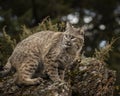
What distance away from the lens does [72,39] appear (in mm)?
11211

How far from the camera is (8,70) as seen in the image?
1125 cm

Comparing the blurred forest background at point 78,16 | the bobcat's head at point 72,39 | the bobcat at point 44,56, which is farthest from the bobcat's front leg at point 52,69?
the blurred forest background at point 78,16

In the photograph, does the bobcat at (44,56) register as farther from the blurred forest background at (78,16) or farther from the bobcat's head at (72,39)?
the blurred forest background at (78,16)

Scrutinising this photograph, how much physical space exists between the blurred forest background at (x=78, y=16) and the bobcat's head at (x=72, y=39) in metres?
4.72

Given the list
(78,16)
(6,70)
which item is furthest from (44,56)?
(78,16)

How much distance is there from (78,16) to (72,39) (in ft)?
42.1

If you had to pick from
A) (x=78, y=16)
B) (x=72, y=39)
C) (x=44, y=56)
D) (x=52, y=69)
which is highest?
(x=78, y=16)

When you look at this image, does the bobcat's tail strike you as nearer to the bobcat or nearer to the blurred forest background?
the bobcat

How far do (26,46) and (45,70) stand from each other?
21.5 inches

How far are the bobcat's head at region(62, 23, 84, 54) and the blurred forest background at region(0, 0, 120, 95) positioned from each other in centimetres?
472

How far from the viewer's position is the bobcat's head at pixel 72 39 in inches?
440

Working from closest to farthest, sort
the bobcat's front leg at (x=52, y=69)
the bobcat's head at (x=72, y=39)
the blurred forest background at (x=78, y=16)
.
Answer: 1. the bobcat's front leg at (x=52, y=69)
2. the bobcat's head at (x=72, y=39)
3. the blurred forest background at (x=78, y=16)

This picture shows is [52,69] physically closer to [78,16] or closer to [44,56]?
[44,56]

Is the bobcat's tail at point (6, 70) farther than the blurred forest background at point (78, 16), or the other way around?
the blurred forest background at point (78, 16)
